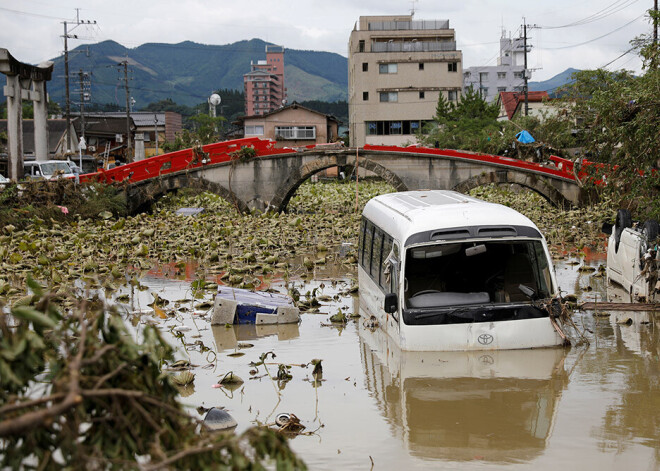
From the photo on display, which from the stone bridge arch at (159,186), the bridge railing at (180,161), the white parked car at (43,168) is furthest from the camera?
the white parked car at (43,168)

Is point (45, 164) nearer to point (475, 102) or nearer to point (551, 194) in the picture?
point (551, 194)

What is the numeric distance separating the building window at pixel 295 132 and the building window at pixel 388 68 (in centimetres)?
984

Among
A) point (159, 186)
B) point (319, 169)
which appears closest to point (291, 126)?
point (319, 169)

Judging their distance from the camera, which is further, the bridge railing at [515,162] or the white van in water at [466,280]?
the bridge railing at [515,162]

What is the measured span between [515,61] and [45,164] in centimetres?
10131

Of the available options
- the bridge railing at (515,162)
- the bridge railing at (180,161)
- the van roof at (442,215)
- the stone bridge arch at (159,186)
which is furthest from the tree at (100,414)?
the stone bridge arch at (159,186)

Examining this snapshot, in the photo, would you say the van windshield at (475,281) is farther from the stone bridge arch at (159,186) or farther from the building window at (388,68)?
the building window at (388,68)

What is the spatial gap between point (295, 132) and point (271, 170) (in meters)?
35.1

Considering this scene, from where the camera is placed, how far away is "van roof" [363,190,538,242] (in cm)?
982

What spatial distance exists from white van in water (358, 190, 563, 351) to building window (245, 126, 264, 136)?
57.9 m

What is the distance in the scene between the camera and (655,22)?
1513 cm

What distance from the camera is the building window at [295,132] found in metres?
66.7

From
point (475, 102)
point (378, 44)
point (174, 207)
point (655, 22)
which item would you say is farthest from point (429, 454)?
point (378, 44)

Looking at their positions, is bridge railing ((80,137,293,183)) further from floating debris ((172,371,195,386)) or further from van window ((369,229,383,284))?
floating debris ((172,371,195,386))
